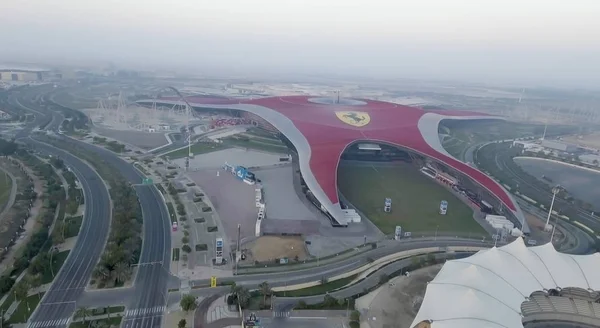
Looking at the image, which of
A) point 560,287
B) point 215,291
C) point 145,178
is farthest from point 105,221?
point 560,287

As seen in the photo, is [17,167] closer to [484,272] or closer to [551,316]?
[484,272]

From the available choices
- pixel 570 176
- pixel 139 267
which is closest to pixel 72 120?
pixel 139 267

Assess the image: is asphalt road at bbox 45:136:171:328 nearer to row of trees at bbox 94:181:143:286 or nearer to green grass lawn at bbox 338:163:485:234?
row of trees at bbox 94:181:143:286

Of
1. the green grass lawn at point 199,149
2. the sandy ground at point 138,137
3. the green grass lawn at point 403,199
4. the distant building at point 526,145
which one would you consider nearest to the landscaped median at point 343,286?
the green grass lawn at point 403,199

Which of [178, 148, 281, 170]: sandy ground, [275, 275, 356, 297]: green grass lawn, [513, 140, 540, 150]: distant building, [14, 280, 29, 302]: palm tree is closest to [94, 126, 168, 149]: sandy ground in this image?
[178, 148, 281, 170]: sandy ground

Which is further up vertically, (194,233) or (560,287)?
(560,287)

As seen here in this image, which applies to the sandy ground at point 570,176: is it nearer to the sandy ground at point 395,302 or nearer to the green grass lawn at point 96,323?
the sandy ground at point 395,302

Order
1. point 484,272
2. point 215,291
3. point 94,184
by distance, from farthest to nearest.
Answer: point 94,184
point 215,291
point 484,272

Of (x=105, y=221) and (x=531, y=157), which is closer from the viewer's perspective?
(x=105, y=221)
